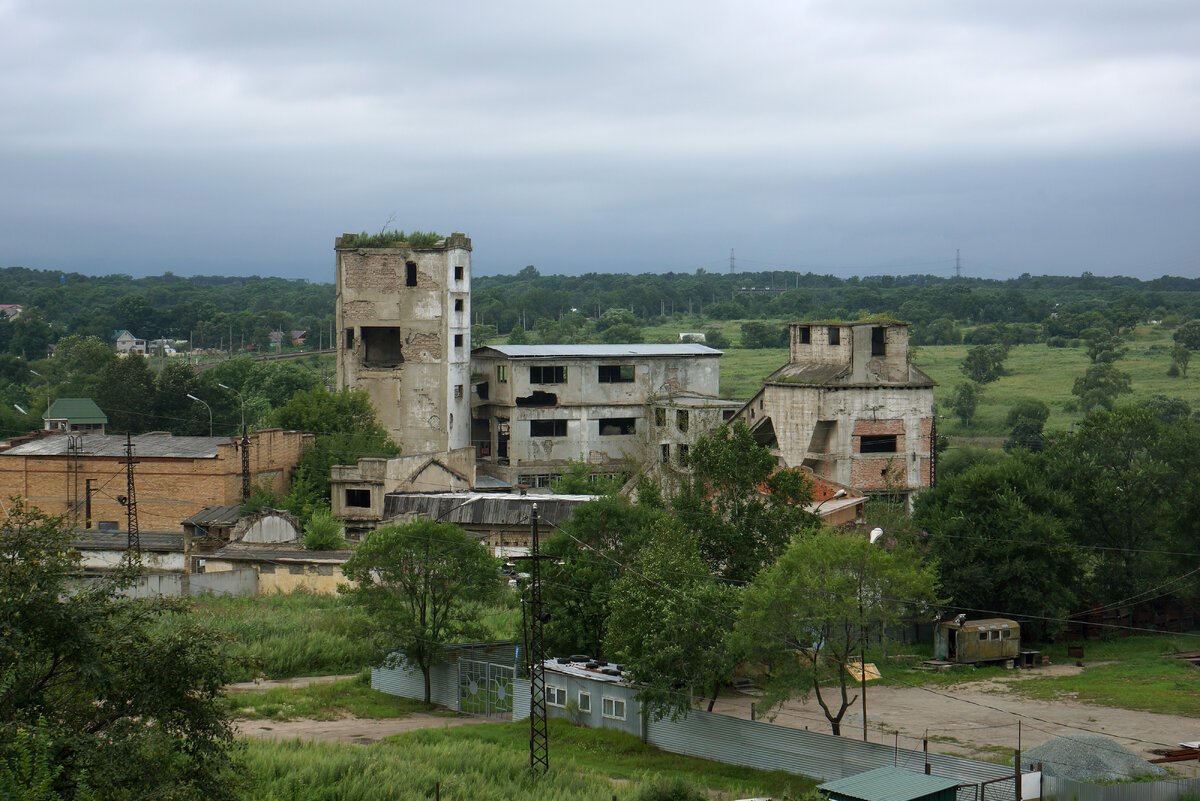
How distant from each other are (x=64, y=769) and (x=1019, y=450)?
113 feet

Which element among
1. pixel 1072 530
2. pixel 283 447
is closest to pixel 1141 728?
pixel 1072 530

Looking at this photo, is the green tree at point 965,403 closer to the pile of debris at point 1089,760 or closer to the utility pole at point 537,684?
the utility pole at point 537,684

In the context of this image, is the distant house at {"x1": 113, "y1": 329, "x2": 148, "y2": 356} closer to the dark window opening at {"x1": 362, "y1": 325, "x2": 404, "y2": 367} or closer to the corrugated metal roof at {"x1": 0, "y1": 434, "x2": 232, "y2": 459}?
the dark window opening at {"x1": 362, "y1": 325, "x2": 404, "y2": 367}

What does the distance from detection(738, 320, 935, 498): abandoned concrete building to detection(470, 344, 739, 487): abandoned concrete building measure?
11.8m

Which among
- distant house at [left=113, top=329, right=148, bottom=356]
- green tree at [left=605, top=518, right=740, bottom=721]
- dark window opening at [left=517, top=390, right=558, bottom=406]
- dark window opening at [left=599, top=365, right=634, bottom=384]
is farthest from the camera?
distant house at [left=113, top=329, right=148, bottom=356]

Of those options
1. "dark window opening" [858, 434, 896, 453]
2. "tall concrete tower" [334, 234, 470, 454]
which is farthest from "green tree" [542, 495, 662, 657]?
"tall concrete tower" [334, 234, 470, 454]

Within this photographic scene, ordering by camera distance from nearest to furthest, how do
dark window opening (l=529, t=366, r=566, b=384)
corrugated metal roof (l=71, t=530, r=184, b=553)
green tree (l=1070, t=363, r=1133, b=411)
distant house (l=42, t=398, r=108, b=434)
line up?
corrugated metal roof (l=71, t=530, r=184, b=553) → distant house (l=42, t=398, r=108, b=434) → dark window opening (l=529, t=366, r=566, b=384) → green tree (l=1070, t=363, r=1133, b=411)

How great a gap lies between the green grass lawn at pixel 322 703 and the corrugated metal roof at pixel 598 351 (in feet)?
101

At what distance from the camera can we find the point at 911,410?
4900cm

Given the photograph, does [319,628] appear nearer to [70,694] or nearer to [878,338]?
[70,694]

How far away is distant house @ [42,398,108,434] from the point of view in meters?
62.1

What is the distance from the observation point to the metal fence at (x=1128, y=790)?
21891 millimetres

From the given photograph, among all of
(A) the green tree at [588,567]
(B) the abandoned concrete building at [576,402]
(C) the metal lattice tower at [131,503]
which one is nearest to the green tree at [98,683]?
(A) the green tree at [588,567]

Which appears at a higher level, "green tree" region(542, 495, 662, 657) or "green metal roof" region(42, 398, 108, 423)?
"green metal roof" region(42, 398, 108, 423)
